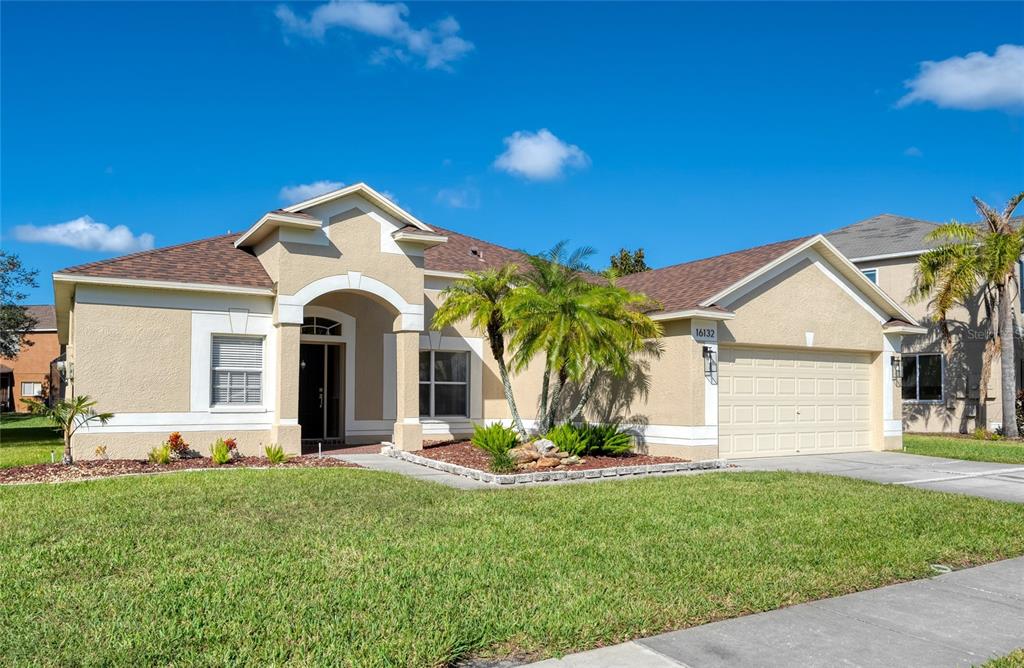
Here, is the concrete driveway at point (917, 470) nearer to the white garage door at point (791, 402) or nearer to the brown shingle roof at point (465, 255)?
the white garage door at point (791, 402)

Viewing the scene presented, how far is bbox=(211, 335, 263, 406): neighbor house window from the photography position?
1580cm

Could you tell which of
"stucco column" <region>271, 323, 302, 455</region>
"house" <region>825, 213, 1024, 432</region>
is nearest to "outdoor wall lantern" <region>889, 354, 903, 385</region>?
"house" <region>825, 213, 1024, 432</region>

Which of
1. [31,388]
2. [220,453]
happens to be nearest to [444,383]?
[220,453]

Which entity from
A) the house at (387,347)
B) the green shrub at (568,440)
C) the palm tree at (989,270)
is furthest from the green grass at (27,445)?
the palm tree at (989,270)

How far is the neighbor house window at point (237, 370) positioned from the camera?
15.8m

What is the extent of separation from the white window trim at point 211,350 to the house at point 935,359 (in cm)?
1928

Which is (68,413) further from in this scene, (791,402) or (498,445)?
(791,402)

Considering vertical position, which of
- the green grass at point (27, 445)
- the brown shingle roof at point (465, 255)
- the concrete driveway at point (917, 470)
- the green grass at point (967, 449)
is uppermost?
the brown shingle roof at point (465, 255)

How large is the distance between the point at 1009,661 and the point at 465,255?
55.1 feet

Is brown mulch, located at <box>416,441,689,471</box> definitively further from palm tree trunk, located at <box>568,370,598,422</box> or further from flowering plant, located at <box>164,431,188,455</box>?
flowering plant, located at <box>164,431,188,455</box>

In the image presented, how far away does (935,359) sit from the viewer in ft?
84.2

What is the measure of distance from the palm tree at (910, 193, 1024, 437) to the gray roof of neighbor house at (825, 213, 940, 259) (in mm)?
2643

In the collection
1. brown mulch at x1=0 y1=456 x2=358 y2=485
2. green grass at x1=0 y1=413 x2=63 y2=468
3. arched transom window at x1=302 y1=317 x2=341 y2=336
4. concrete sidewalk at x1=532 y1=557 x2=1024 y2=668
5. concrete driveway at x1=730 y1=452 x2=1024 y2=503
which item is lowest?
green grass at x1=0 y1=413 x2=63 y2=468

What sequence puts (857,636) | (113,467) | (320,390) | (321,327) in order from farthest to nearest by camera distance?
1. (320,390)
2. (321,327)
3. (113,467)
4. (857,636)
